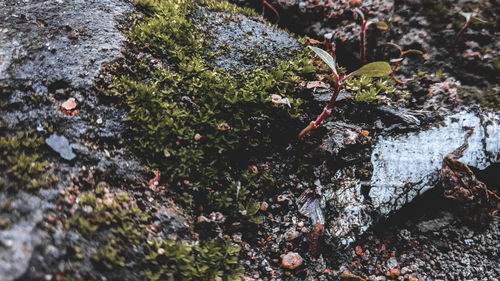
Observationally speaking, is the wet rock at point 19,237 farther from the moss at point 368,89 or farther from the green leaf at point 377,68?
the moss at point 368,89

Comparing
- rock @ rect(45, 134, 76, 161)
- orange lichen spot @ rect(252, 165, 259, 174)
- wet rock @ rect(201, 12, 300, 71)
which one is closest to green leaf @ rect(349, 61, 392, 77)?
wet rock @ rect(201, 12, 300, 71)

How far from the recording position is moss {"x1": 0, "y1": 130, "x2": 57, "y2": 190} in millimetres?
2105

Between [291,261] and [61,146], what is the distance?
7.96ft

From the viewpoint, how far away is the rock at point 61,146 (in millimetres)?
2404

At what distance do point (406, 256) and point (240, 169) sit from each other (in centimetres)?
204

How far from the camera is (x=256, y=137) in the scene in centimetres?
318

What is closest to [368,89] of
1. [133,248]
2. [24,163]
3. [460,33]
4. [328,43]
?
[328,43]

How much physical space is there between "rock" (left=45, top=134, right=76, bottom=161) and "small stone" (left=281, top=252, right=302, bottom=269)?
87.5 inches

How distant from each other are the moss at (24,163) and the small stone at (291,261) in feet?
7.20

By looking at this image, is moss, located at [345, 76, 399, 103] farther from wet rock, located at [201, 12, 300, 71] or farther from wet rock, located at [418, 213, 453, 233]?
wet rock, located at [418, 213, 453, 233]

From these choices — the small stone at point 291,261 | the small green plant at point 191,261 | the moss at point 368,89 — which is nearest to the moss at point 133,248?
the small green plant at point 191,261

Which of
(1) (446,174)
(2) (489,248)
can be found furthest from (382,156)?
(2) (489,248)

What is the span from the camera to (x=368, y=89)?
11.8 ft

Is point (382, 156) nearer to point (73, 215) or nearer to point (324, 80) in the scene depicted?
point (324, 80)
